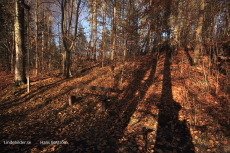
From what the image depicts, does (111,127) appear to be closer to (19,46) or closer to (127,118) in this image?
(127,118)

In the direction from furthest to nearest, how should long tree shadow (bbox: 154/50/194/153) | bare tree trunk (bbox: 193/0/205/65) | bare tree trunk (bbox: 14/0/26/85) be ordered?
bare tree trunk (bbox: 193/0/205/65) → bare tree trunk (bbox: 14/0/26/85) → long tree shadow (bbox: 154/50/194/153)

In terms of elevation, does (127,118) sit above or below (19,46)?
below

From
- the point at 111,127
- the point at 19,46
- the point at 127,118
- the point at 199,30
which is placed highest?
the point at 199,30

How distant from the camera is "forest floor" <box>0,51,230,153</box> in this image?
3805 millimetres

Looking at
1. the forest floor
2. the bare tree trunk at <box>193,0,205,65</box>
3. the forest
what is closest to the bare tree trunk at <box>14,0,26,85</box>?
the forest

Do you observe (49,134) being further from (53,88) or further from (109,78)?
(109,78)

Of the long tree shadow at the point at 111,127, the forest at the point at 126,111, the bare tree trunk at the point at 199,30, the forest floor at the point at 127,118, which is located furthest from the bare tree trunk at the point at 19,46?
the bare tree trunk at the point at 199,30

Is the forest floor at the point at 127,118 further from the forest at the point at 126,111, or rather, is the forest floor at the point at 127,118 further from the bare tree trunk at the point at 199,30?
the bare tree trunk at the point at 199,30

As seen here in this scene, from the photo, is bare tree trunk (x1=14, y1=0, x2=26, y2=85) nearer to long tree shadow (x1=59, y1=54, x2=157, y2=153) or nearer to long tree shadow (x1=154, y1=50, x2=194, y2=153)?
long tree shadow (x1=59, y1=54, x2=157, y2=153)

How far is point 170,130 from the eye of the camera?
4594 mm

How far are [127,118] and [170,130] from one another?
1807mm

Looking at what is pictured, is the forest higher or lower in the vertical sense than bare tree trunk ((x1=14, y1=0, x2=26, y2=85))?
lower

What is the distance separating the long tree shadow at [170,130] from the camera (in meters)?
3.72


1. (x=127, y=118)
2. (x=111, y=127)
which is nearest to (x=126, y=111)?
(x=127, y=118)
